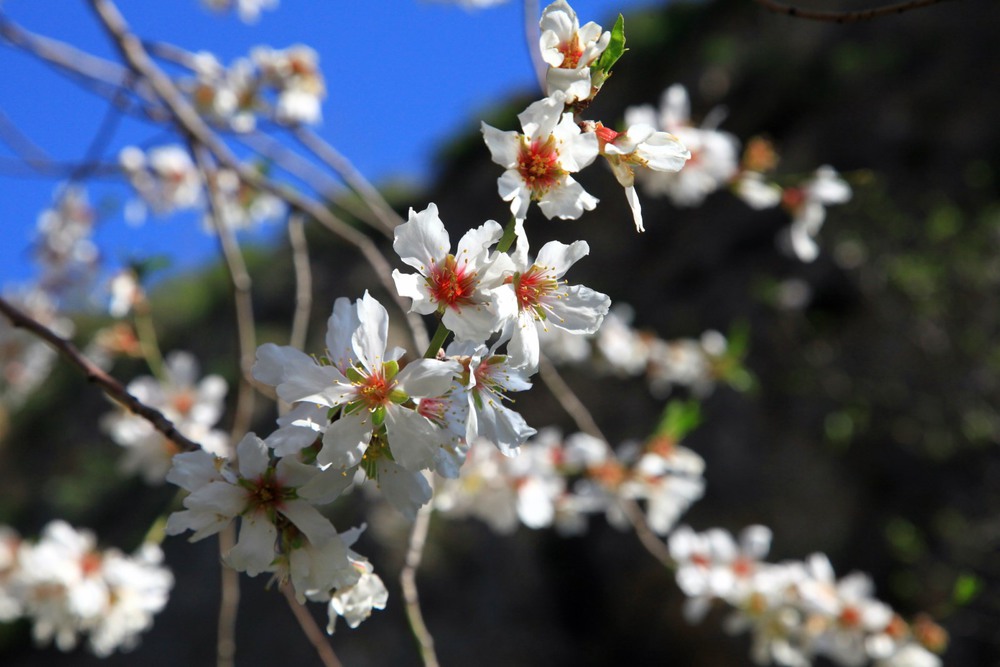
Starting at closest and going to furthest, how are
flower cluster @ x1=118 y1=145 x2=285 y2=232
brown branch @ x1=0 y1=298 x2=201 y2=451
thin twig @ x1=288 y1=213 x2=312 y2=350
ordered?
brown branch @ x1=0 y1=298 x2=201 y2=451 → thin twig @ x1=288 y1=213 x2=312 y2=350 → flower cluster @ x1=118 y1=145 x2=285 y2=232

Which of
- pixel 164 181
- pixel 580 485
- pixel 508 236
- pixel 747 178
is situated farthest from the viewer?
pixel 164 181

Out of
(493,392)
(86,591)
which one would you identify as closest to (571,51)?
(493,392)

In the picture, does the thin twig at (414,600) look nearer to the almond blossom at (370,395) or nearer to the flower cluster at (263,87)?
the almond blossom at (370,395)

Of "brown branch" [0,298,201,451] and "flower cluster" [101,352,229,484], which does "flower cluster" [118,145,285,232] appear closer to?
"flower cluster" [101,352,229,484]

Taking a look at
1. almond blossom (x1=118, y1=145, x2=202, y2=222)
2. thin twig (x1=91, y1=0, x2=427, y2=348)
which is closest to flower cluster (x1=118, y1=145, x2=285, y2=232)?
almond blossom (x1=118, y1=145, x2=202, y2=222)

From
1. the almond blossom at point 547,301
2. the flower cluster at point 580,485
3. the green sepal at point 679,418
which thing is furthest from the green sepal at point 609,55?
the flower cluster at point 580,485

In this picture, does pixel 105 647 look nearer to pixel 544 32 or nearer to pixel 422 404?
pixel 422 404

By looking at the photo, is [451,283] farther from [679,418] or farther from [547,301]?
[679,418]
